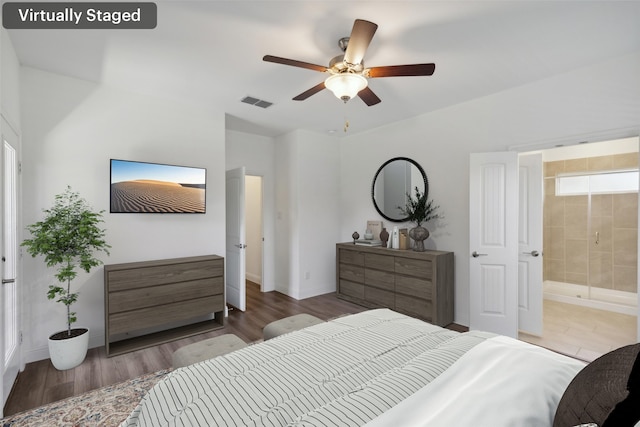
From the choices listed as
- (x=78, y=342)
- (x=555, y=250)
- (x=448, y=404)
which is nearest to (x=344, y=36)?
(x=448, y=404)

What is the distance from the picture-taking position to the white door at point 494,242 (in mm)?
3201

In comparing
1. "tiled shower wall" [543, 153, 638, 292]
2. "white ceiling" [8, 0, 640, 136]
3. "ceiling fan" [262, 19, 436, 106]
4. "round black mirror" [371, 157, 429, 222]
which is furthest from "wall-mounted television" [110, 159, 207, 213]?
"tiled shower wall" [543, 153, 638, 292]

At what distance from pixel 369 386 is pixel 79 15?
2.85m

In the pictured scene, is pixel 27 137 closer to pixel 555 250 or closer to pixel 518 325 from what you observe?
pixel 518 325

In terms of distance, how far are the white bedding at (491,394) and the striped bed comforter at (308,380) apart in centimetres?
9

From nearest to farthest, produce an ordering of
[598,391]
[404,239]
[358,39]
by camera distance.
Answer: [598,391], [358,39], [404,239]

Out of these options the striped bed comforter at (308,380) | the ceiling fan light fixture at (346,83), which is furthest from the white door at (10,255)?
the ceiling fan light fixture at (346,83)

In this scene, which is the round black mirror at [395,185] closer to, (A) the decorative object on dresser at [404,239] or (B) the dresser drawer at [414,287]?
(A) the decorative object on dresser at [404,239]

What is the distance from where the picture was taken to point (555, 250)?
498 centimetres

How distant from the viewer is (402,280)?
3803mm

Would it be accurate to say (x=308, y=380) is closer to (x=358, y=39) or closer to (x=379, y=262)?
(x=358, y=39)

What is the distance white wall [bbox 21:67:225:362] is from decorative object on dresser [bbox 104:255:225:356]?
27cm

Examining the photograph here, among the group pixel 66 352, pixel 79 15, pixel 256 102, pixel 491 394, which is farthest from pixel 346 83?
pixel 66 352

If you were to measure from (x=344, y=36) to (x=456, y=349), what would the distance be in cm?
215
